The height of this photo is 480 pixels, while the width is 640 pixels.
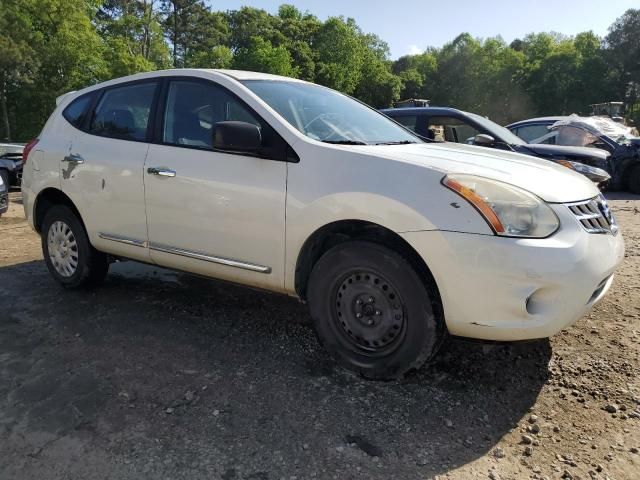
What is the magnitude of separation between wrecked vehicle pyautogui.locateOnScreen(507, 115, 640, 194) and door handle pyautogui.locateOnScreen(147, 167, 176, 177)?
862 cm

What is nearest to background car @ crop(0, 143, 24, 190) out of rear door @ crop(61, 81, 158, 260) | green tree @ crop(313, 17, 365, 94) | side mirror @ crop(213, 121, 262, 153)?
rear door @ crop(61, 81, 158, 260)

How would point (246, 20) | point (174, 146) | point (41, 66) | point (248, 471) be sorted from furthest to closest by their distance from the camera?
point (246, 20) → point (41, 66) → point (174, 146) → point (248, 471)

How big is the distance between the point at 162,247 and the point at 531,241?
2.50 metres

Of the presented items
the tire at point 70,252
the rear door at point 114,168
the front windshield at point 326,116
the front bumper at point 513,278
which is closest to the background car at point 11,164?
the tire at point 70,252

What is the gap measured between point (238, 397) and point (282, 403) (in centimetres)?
25

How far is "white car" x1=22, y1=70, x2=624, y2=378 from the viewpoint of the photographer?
8.24 feet

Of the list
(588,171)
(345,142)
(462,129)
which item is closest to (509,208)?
(345,142)

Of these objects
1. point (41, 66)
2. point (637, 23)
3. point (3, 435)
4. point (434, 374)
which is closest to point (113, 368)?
point (3, 435)

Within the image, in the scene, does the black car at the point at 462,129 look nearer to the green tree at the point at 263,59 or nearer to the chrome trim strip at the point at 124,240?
the chrome trim strip at the point at 124,240

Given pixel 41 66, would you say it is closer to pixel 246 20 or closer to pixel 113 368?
pixel 113 368

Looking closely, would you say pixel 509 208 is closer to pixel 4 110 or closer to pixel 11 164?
pixel 11 164

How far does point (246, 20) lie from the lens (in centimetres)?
5941

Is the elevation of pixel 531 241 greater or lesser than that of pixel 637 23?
lesser

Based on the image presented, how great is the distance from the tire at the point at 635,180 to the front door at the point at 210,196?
399 inches
